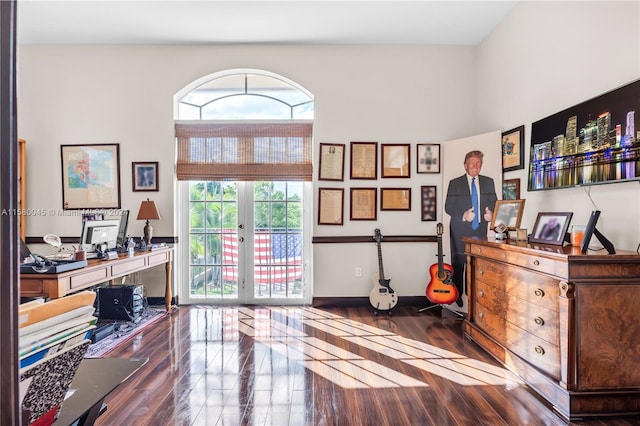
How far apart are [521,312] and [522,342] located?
21cm

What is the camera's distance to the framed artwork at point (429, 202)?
443 centimetres

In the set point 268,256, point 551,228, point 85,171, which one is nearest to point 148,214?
point 85,171

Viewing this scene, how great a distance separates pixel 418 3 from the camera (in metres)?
3.55

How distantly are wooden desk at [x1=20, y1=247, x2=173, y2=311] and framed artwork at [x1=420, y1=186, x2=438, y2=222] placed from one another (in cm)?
324

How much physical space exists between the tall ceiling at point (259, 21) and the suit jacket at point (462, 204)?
1765 millimetres

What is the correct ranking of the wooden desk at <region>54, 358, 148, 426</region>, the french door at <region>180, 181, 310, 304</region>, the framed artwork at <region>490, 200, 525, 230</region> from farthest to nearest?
the french door at <region>180, 181, 310, 304</region>
the framed artwork at <region>490, 200, 525, 230</region>
the wooden desk at <region>54, 358, 148, 426</region>

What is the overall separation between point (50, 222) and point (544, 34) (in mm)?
5908

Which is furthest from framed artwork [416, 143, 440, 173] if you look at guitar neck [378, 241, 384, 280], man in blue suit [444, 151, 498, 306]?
guitar neck [378, 241, 384, 280]

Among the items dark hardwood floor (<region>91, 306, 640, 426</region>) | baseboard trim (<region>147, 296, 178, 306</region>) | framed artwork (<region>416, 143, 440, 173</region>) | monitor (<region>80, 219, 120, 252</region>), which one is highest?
framed artwork (<region>416, 143, 440, 173</region>)

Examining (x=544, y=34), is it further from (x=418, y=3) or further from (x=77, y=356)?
(x=77, y=356)

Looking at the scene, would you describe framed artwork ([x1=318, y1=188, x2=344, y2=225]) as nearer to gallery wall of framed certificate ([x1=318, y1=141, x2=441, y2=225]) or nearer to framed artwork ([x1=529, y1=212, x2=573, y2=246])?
gallery wall of framed certificate ([x1=318, y1=141, x2=441, y2=225])

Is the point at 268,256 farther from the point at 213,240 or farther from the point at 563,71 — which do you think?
the point at 563,71

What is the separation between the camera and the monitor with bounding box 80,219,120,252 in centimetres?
335

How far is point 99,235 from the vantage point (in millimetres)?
3453
